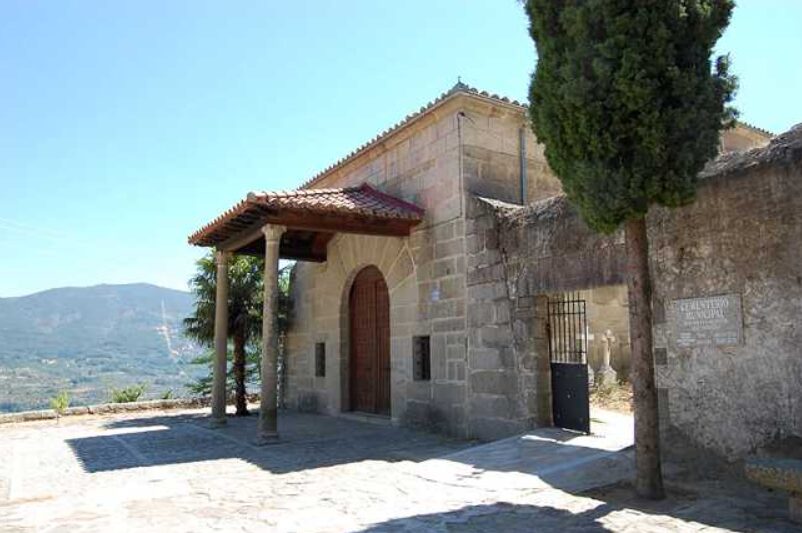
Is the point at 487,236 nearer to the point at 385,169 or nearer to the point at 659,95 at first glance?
the point at 385,169

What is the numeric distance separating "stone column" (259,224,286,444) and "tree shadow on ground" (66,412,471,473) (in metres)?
0.28

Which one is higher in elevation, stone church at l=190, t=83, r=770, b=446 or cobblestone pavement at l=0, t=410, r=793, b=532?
stone church at l=190, t=83, r=770, b=446

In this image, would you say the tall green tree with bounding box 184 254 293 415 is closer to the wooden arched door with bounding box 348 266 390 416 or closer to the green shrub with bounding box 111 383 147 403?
the wooden arched door with bounding box 348 266 390 416

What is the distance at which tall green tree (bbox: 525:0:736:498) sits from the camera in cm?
448

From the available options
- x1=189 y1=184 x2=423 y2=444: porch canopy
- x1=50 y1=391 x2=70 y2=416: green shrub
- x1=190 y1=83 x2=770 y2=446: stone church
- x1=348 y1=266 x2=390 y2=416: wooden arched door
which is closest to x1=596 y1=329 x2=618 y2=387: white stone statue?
x1=190 y1=83 x2=770 y2=446: stone church

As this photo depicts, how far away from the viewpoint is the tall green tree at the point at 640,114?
4480 millimetres

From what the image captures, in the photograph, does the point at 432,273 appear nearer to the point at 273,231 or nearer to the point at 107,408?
the point at 273,231

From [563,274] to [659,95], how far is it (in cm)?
299

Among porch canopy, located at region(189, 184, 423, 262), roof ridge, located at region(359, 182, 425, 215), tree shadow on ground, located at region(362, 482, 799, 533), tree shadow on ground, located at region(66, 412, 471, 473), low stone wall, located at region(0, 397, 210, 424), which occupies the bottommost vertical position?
low stone wall, located at region(0, 397, 210, 424)

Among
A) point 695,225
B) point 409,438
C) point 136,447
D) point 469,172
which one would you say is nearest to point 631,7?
point 695,225

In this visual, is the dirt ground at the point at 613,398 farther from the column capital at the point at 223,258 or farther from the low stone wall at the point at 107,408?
the low stone wall at the point at 107,408

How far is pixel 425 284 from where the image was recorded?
9672mm

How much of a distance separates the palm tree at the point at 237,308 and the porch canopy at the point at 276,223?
198 cm

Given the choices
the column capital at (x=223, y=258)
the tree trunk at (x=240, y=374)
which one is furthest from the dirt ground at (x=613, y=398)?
the tree trunk at (x=240, y=374)
